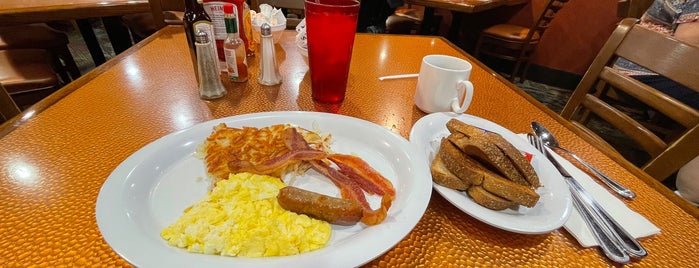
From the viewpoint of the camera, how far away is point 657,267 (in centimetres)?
67

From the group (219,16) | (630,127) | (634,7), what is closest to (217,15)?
(219,16)

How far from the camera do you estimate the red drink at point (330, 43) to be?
974 mm

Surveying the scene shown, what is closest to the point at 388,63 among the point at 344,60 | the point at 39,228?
the point at 344,60

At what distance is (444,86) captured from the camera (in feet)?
3.58

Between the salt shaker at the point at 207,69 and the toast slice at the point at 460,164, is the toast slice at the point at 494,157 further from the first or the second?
the salt shaker at the point at 207,69

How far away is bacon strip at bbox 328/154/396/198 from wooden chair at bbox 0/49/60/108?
2181mm

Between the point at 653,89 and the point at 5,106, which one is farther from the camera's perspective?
the point at 653,89

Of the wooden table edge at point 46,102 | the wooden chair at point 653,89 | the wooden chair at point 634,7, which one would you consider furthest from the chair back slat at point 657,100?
the wooden table edge at point 46,102

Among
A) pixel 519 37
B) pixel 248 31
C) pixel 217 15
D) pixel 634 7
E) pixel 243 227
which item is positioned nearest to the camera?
pixel 243 227

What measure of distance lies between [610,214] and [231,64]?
53.9 inches

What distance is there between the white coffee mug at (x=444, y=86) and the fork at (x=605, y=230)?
1.36 feet

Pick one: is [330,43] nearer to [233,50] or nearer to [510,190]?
[233,50]

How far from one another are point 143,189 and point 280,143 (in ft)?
1.14

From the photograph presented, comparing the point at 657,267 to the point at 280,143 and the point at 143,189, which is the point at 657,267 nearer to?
the point at 280,143
